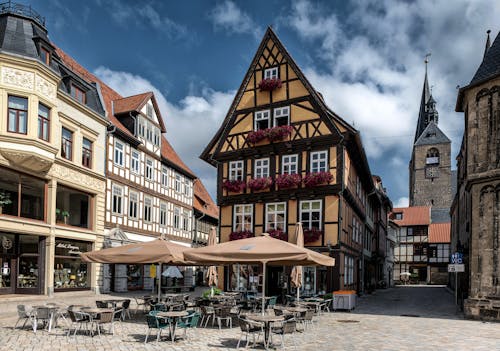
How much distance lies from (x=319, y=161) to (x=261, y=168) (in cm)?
352

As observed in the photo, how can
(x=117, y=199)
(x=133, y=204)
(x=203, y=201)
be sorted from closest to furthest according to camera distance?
(x=117, y=199), (x=133, y=204), (x=203, y=201)

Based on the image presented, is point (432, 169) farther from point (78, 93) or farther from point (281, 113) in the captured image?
point (78, 93)

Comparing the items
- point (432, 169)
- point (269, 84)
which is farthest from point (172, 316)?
Answer: point (432, 169)

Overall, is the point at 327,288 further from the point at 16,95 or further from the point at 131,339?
the point at 16,95

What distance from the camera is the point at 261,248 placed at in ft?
36.9

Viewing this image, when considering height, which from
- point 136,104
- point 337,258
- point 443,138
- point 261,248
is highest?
point 443,138

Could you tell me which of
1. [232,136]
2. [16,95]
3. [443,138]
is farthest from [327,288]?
[443,138]

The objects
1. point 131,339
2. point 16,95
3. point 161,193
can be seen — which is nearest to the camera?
point 131,339

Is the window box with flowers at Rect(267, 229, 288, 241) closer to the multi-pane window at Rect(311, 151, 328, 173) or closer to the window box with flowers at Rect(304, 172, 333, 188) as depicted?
the window box with flowers at Rect(304, 172, 333, 188)

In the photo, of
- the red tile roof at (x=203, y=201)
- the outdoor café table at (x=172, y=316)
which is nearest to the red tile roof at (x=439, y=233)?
the red tile roof at (x=203, y=201)

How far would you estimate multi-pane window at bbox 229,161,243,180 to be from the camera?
2528cm

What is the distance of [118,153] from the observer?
26.6 metres

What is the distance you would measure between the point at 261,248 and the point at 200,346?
2.81m

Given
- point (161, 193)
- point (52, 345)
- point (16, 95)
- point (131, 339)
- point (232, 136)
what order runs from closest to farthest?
point (52, 345) → point (131, 339) → point (16, 95) → point (232, 136) → point (161, 193)
